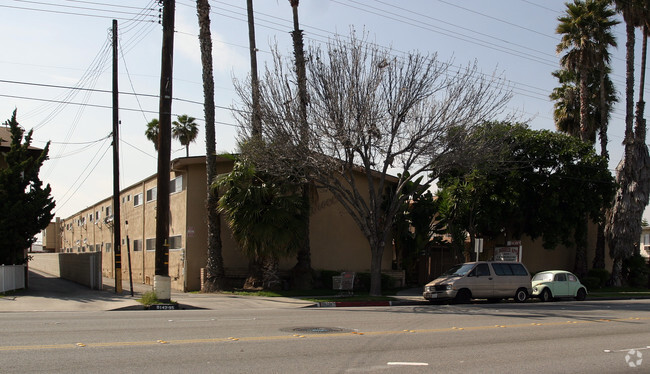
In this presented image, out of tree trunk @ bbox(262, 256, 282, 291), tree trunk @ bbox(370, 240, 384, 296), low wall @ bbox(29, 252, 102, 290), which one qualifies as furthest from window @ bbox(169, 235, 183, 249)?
tree trunk @ bbox(370, 240, 384, 296)

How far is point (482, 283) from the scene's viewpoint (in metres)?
22.1

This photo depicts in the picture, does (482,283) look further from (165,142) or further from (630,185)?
(630,185)

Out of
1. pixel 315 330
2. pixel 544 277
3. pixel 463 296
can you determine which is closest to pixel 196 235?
pixel 463 296

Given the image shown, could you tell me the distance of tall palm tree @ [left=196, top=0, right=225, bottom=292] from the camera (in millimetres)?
24516

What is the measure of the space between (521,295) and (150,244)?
19.2 meters

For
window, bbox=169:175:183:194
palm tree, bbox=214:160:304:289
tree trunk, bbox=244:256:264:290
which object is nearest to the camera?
palm tree, bbox=214:160:304:289

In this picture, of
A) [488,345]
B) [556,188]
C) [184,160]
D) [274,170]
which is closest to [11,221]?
[184,160]

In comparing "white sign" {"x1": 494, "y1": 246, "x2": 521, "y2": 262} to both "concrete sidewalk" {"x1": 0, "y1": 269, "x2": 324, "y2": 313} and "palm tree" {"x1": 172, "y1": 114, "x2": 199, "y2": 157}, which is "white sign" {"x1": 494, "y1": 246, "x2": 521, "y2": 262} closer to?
"concrete sidewalk" {"x1": 0, "y1": 269, "x2": 324, "y2": 313}

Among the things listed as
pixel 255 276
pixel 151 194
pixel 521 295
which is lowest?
pixel 521 295

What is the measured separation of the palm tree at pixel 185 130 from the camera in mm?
51375

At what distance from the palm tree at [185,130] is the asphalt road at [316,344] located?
3791 centimetres

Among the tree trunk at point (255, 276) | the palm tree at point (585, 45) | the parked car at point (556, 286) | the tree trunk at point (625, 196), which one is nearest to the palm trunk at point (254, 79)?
the tree trunk at point (255, 276)

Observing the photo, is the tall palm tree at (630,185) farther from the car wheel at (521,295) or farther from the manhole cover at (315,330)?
the manhole cover at (315,330)

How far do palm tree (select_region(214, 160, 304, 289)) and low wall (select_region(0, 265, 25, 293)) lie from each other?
7985 mm
